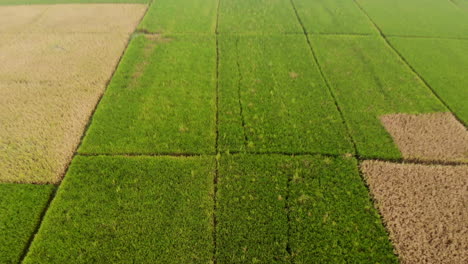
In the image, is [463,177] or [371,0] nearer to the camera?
[463,177]

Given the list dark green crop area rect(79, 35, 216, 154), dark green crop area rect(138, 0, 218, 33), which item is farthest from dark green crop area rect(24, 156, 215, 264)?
dark green crop area rect(138, 0, 218, 33)

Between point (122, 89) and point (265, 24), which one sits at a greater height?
point (265, 24)

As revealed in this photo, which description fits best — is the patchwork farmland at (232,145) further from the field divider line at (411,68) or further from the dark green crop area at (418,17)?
the dark green crop area at (418,17)

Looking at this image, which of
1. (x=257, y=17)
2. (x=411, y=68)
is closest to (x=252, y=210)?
(x=411, y=68)

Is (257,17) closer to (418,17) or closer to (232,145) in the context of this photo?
(418,17)

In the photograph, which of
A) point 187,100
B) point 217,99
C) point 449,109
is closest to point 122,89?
point 187,100

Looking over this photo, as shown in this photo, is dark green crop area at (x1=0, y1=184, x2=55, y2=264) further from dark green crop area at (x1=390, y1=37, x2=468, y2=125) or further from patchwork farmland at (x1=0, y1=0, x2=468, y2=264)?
dark green crop area at (x1=390, y1=37, x2=468, y2=125)

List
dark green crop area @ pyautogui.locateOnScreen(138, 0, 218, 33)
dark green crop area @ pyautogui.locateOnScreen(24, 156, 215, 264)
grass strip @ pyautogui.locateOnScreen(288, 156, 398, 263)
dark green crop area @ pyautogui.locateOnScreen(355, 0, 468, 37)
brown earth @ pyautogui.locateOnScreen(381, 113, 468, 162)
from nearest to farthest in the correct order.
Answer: dark green crop area @ pyautogui.locateOnScreen(24, 156, 215, 264)
grass strip @ pyautogui.locateOnScreen(288, 156, 398, 263)
brown earth @ pyautogui.locateOnScreen(381, 113, 468, 162)
dark green crop area @ pyautogui.locateOnScreen(138, 0, 218, 33)
dark green crop area @ pyautogui.locateOnScreen(355, 0, 468, 37)

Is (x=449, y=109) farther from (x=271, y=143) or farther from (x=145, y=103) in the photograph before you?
(x=145, y=103)
